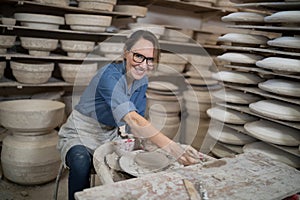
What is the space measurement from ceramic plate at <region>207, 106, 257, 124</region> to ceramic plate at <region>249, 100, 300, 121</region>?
218mm

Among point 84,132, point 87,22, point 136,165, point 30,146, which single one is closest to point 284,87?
point 136,165

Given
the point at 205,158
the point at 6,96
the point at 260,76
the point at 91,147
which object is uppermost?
the point at 260,76

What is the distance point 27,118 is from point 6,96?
3.07ft

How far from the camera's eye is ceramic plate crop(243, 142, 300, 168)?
5.72 feet

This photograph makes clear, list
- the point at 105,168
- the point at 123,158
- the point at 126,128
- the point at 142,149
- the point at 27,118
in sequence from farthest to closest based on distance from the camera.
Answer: the point at 27,118, the point at 126,128, the point at 142,149, the point at 123,158, the point at 105,168

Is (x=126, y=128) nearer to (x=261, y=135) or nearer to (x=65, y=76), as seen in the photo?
(x=261, y=135)

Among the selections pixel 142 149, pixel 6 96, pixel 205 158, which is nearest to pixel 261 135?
pixel 205 158

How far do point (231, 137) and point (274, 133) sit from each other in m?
0.35

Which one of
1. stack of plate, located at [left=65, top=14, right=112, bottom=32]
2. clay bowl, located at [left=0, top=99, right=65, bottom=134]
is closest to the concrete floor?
clay bowl, located at [left=0, top=99, right=65, bottom=134]

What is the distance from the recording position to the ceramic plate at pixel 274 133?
1688 millimetres

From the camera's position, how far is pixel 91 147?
146 centimetres

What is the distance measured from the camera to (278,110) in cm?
169

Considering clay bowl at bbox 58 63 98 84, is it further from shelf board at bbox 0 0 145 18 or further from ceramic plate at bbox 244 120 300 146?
ceramic plate at bbox 244 120 300 146

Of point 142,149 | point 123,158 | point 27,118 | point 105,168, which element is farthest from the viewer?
point 27,118
